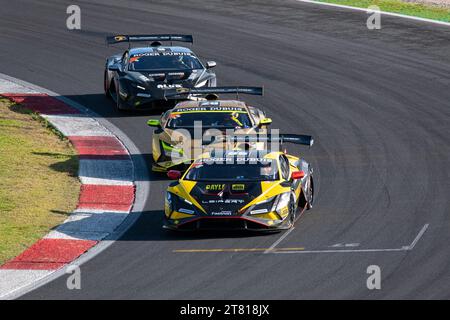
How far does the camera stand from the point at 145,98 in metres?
28.8

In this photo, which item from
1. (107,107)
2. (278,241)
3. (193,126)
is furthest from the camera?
(107,107)

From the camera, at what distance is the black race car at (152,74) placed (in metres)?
28.8

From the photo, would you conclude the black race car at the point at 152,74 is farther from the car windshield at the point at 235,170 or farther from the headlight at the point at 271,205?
the headlight at the point at 271,205

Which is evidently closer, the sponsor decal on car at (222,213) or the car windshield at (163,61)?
the sponsor decal on car at (222,213)

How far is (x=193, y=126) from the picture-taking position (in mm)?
24516

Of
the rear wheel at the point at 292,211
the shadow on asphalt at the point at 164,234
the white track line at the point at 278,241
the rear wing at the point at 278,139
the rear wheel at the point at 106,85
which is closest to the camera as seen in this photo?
the white track line at the point at 278,241

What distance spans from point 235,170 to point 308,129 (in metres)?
7.58

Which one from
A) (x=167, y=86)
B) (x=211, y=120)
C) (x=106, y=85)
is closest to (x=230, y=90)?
(x=211, y=120)

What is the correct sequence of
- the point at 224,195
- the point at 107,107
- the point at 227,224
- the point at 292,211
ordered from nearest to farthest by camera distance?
the point at 227,224, the point at 224,195, the point at 292,211, the point at 107,107

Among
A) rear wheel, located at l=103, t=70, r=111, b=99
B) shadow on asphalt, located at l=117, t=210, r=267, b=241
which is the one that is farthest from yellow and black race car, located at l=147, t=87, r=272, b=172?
rear wheel, located at l=103, t=70, r=111, b=99

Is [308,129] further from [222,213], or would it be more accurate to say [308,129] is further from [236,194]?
[222,213]

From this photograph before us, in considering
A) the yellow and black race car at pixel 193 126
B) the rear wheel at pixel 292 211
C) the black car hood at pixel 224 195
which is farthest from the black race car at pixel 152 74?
the rear wheel at pixel 292 211
